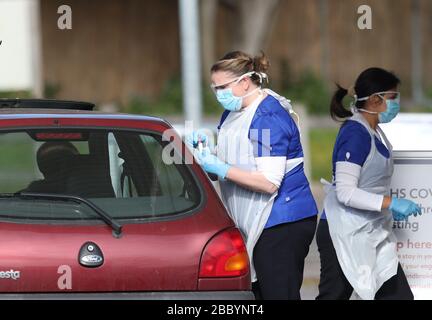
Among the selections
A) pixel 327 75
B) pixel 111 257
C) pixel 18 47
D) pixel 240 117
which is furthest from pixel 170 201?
pixel 327 75

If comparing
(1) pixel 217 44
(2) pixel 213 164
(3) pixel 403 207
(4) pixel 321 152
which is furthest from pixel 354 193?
(1) pixel 217 44

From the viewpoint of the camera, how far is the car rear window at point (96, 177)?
5.12 m

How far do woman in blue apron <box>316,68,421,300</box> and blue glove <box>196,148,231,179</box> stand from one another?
0.64m

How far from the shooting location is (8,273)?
4957 millimetres

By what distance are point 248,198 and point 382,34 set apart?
63.5 ft

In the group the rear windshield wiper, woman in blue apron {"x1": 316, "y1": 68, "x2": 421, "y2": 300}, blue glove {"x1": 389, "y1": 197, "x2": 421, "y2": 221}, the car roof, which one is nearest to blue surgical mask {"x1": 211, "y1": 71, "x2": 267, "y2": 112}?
the car roof

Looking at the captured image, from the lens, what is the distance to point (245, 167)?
5914 mm

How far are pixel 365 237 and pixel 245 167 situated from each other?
803mm

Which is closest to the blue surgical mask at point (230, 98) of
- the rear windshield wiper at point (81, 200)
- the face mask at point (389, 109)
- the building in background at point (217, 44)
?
the face mask at point (389, 109)

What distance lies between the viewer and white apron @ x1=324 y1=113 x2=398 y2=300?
19.9 ft

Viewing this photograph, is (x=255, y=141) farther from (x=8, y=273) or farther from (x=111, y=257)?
(x=8, y=273)

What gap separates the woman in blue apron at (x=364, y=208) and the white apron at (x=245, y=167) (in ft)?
1.03

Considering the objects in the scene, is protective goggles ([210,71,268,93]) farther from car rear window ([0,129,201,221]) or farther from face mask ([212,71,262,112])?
car rear window ([0,129,201,221])

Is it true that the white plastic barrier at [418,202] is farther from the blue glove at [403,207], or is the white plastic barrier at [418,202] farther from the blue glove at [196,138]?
the blue glove at [196,138]
